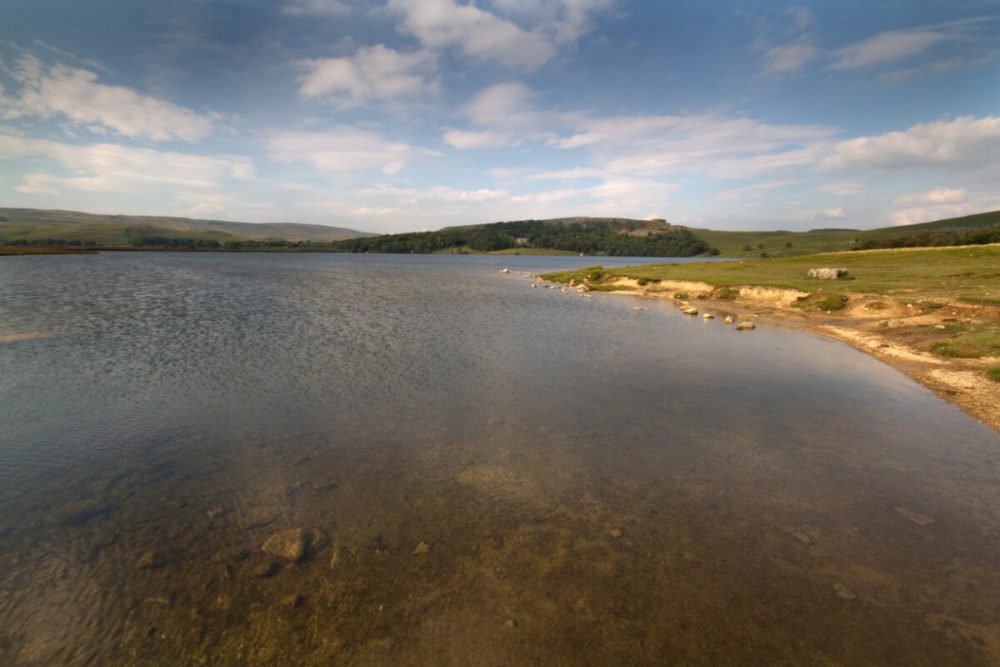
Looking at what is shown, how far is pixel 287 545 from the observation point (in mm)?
10164

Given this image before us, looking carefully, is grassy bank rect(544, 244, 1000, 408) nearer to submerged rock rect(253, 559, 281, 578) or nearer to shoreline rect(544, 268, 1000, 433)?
shoreline rect(544, 268, 1000, 433)

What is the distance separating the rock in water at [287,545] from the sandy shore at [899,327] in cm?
2510

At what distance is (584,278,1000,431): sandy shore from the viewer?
816 inches

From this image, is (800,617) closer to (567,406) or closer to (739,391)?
(567,406)

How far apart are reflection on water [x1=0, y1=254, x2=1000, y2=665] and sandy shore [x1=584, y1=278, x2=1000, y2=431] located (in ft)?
6.17

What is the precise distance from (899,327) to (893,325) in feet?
2.15

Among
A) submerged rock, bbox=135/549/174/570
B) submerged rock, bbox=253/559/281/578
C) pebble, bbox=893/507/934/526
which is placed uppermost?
submerged rock, bbox=135/549/174/570

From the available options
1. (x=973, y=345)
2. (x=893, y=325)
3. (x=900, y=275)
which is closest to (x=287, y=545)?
(x=973, y=345)

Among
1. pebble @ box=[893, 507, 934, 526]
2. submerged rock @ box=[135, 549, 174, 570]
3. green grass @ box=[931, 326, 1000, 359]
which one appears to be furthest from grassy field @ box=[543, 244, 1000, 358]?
submerged rock @ box=[135, 549, 174, 570]

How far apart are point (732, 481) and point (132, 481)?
1799 centimetres

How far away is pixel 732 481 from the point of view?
13438mm

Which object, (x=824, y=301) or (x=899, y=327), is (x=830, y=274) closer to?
(x=824, y=301)

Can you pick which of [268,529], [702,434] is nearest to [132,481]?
[268,529]

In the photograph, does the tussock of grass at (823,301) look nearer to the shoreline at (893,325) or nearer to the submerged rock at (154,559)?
the shoreline at (893,325)
